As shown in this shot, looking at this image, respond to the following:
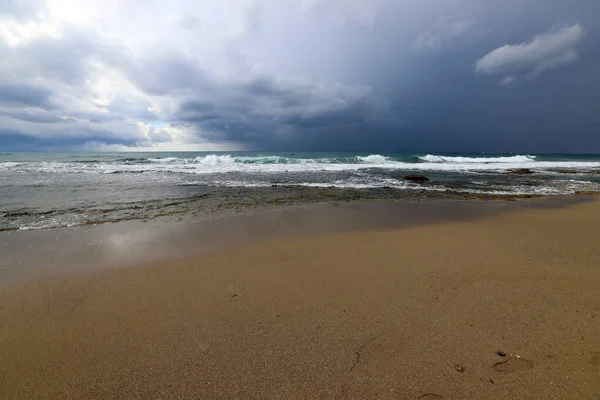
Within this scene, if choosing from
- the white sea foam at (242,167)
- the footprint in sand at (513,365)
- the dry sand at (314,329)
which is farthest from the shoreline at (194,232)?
the white sea foam at (242,167)

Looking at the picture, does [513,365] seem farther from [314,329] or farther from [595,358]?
[314,329]

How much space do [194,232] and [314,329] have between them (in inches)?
173

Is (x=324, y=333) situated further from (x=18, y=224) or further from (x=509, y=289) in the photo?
(x=18, y=224)

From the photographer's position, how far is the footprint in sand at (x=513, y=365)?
2207mm

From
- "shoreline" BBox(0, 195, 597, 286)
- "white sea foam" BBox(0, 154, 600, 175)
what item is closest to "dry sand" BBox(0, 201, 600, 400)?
"shoreline" BBox(0, 195, 597, 286)

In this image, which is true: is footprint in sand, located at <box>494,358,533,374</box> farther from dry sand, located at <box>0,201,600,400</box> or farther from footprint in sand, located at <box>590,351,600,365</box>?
footprint in sand, located at <box>590,351,600,365</box>

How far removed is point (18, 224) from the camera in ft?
22.5

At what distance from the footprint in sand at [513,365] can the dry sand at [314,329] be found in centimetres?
1

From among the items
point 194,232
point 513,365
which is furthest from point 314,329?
point 194,232

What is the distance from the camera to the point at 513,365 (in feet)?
7.38

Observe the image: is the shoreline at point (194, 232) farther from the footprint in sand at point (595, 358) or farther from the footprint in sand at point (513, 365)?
the footprint in sand at point (595, 358)

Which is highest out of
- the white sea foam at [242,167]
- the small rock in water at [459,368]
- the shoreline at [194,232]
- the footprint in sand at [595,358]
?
the white sea foam at [242,167]

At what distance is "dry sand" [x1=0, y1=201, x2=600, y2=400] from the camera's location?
7.00 ft

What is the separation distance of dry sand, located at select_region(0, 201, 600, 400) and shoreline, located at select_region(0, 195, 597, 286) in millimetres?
652
